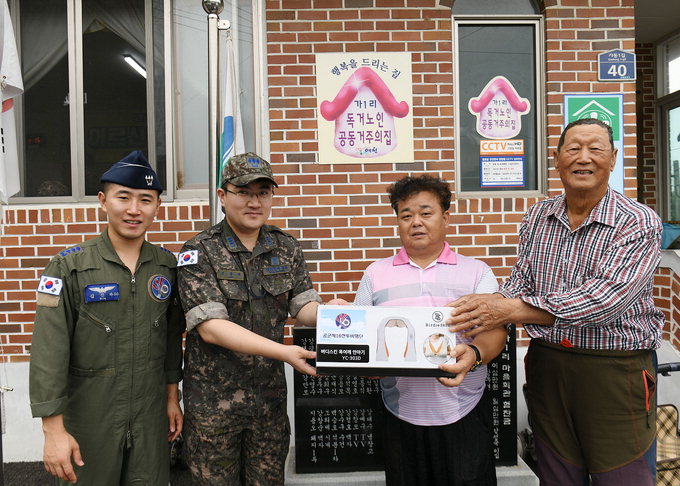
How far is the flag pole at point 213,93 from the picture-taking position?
8.85 ft

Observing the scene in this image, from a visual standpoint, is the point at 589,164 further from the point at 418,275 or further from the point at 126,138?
the point at 126,138

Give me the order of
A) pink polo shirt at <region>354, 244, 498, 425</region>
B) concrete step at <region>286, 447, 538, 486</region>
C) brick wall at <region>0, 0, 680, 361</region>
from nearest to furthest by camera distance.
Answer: pink polo shirt at <region>354, 244, 498, 425</region> < concrete step at <region>286, 447, 538, 486</region> < brick wall at <region>0, 0, 680, 361</region>

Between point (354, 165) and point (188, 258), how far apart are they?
1.87 metres

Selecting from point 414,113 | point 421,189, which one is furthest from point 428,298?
point 414,113

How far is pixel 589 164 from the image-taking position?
72.0 inches

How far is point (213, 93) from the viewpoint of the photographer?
2777mm

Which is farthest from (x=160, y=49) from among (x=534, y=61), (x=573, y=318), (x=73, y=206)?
(x=573, y=318)

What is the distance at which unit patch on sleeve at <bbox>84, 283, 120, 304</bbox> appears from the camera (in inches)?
73.4

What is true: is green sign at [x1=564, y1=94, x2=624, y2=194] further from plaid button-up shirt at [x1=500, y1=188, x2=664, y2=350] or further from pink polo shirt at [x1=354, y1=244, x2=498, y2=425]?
A: pink polo shirt at [x1=354, y1=244, x2=498, y2=425]

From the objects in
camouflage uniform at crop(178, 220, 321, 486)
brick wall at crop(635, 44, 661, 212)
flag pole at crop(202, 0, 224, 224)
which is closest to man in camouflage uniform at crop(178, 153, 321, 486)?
camouflage uniform at crop(178, 220, 321, 486)

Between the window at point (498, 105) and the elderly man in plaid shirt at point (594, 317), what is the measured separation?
69.9 inches

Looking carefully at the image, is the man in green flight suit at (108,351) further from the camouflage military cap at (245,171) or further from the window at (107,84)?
the window at (107,84)

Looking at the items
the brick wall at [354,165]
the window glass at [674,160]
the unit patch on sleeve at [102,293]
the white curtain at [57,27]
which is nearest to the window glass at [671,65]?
the window glass at [674,160]

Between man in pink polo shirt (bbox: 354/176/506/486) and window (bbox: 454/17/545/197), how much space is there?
1.86 metres
